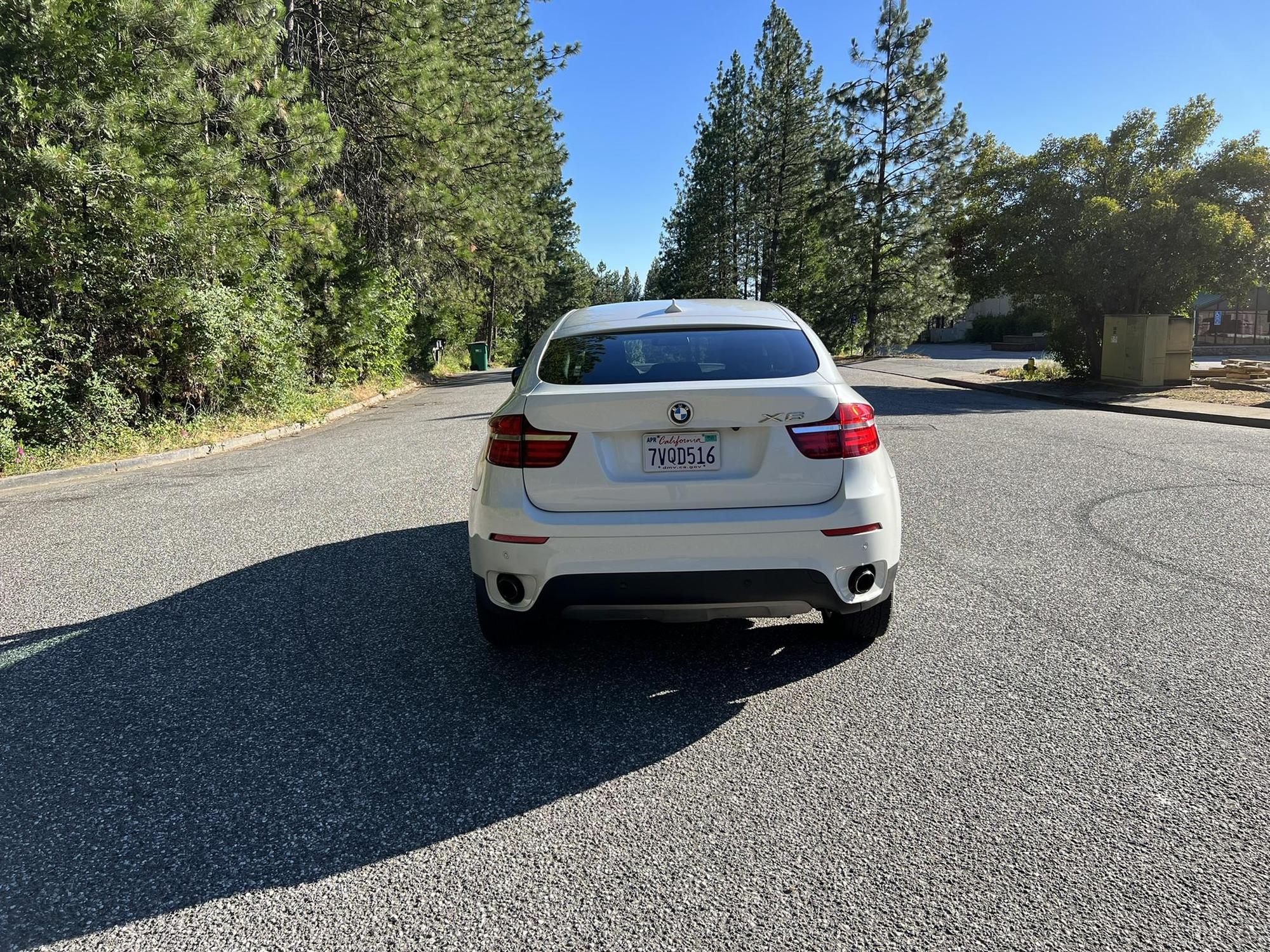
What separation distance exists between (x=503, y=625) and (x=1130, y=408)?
15540mm

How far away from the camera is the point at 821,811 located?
9.29 feet

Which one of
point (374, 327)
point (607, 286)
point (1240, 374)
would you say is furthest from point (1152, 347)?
point (607, 286)

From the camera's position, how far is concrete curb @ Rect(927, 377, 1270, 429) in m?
13.6

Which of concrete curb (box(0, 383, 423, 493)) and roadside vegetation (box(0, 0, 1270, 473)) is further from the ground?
roadside vegetation (box(0, 0, 1270, 473))

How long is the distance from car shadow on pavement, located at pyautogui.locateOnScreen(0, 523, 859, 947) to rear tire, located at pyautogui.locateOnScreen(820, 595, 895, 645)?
0.30 ft

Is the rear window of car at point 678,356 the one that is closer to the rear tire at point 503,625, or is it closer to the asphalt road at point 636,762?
the rear tire at point 503,625

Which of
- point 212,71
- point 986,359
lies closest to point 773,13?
point 986,359

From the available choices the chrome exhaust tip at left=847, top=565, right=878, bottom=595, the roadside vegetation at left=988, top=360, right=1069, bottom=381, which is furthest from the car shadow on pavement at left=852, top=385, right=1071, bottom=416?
the chrome exhaust tip at left=847, top=565, right=878, bottom=595

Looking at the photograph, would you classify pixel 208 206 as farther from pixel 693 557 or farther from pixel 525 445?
pixel 693 557

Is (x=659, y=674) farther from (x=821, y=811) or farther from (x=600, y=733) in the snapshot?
(x=821, y=811)

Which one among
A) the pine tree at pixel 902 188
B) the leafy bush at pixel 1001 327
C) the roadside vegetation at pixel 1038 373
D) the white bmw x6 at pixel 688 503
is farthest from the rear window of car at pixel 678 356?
the leafy bush at pixel 1001 327

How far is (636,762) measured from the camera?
10.4 feet

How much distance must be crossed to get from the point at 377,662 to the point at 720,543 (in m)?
1.85

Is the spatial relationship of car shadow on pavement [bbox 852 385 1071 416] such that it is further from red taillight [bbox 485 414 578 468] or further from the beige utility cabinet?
red taillight [bbox 485 414 578 468]
